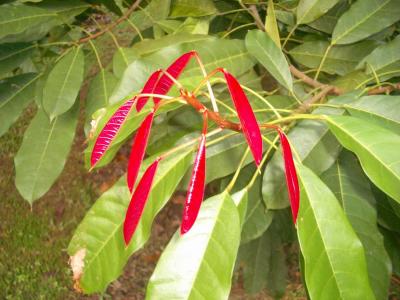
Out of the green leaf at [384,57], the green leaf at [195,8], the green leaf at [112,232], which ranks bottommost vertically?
the green leaf at [112,232]

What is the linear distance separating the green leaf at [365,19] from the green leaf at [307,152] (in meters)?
0.32

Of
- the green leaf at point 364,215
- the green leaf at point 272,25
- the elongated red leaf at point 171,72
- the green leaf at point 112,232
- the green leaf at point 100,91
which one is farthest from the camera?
the green leaf at point 100,91

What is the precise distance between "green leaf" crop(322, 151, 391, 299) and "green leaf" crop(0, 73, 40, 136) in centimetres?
77

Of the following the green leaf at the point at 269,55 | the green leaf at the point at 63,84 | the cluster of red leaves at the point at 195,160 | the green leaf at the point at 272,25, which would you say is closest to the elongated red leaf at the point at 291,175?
the cluster of red leaves at the point at 195,160

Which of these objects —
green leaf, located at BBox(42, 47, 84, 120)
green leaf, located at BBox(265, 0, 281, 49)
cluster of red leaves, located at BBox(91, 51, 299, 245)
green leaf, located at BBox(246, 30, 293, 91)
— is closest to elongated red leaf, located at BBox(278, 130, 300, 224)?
cluster of red leaves, located at BBox(91, 51, 299, 245)

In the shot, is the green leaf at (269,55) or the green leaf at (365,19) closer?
the green leaf at (269,55)

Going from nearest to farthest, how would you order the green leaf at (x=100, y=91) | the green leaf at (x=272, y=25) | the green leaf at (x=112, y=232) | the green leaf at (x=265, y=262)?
1. the green leaf at (x=112, y=232)
2. the green leaf at (x=272, y=25)
3. the green leaf at (x=100, y=91)
4. the green leaf at (x=265, y=262)

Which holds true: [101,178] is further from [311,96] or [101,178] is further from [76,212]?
[311,96]

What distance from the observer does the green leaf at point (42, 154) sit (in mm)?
1122

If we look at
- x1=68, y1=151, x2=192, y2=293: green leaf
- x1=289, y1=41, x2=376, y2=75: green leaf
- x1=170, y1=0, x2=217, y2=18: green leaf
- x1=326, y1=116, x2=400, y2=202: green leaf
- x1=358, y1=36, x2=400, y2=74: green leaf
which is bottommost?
x1=68, y1=151, x2=192, y2=293: green leaf

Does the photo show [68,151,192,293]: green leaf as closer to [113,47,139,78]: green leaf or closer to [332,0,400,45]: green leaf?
[113,47,139,78]: green leaf

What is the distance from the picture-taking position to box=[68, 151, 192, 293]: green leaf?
76cm

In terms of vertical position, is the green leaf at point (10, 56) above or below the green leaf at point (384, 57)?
above

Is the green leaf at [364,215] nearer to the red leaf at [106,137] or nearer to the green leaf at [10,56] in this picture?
the red leaf at [106,137]
